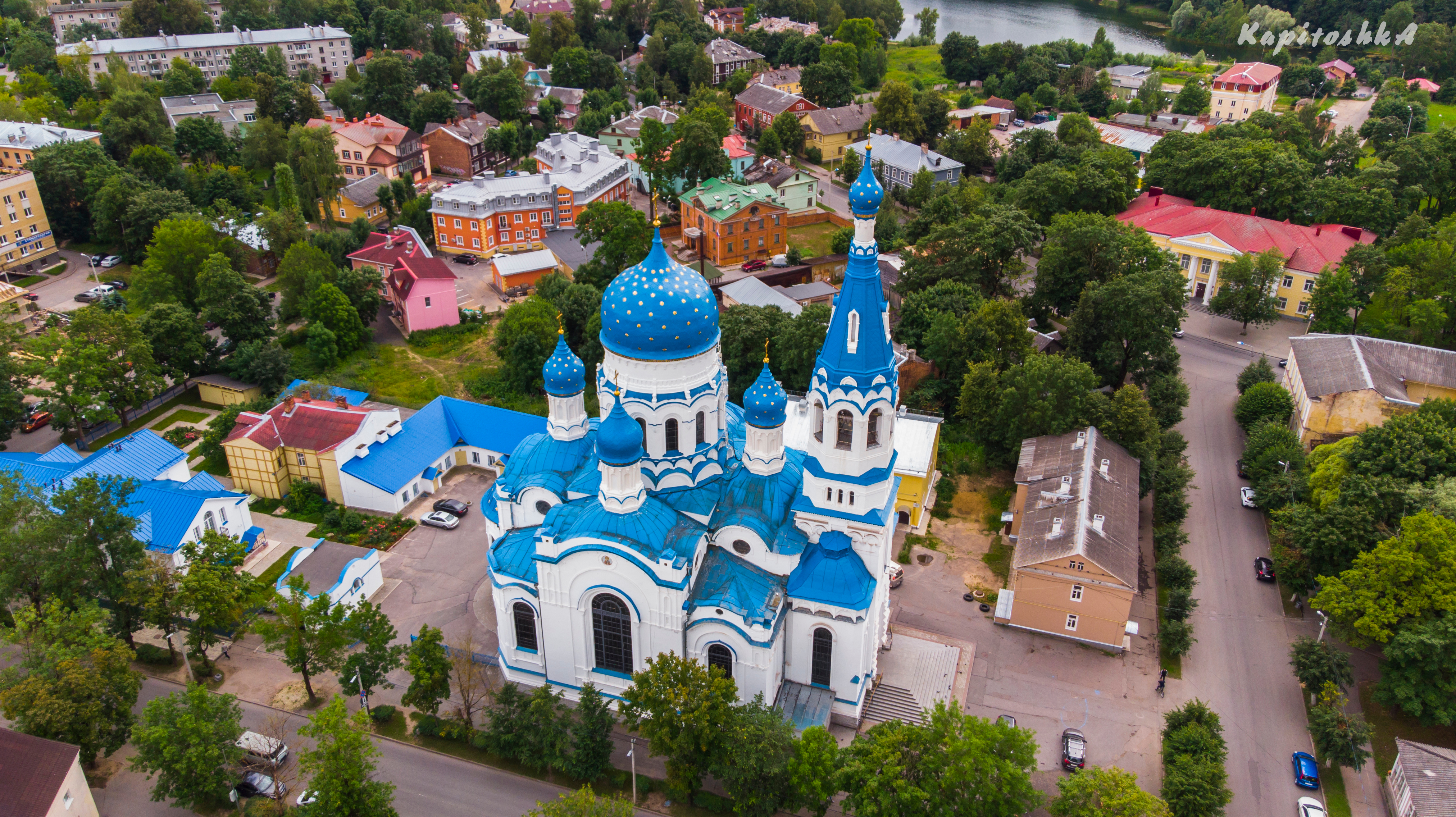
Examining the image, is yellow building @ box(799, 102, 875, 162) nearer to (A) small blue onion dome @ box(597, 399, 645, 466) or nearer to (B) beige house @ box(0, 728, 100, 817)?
(A) small blue onion dome @ box(597, 399, 645, 466)

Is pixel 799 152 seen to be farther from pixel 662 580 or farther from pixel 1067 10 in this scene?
pixel 1067 10

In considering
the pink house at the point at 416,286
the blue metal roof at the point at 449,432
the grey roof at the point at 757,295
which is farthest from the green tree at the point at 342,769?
the pink house at the point at 416,286

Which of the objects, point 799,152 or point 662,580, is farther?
point 799,152

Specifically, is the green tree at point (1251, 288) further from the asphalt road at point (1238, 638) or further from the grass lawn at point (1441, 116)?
the grass lawn at point (1441, 116)

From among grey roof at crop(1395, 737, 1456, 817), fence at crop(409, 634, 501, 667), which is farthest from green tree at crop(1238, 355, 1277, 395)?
fence at crop(409, 634, 501, 667)

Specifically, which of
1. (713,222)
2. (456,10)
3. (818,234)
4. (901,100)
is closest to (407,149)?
(713,222)

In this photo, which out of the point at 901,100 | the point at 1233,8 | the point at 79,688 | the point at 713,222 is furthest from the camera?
the point at 1233,8

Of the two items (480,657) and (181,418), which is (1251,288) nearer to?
(480,657)
